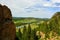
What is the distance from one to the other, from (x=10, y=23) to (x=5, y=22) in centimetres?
91

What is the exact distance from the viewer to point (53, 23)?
149375 mm

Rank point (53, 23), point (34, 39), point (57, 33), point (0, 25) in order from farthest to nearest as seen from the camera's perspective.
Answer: point (53, 23) → point (57, 33) → point (34, 39) → point (0, 25)

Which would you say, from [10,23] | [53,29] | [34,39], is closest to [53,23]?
[53,29]

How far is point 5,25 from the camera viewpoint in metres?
36.0

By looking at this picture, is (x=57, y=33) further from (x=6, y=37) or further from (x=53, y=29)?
(x=6, y=37)

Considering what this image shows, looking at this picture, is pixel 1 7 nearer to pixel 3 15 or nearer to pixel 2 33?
pixel 3 15

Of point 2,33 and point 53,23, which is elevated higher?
point 2,33

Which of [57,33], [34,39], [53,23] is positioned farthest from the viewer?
[53,23]

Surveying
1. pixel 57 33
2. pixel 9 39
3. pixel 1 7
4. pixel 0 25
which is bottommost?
pixel 57 33

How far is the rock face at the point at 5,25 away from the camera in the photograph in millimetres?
35866

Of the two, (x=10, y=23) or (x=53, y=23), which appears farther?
(x=53, y=23)

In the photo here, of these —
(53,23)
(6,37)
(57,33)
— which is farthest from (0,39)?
(53,23)

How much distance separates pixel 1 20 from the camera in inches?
1420

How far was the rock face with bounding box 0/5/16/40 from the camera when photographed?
35.9m
